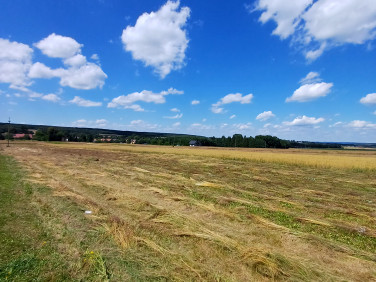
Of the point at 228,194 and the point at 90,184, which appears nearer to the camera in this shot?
the point at 228,194

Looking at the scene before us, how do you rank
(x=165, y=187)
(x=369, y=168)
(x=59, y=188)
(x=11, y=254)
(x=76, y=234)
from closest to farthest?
(x=11, y=254) < (x=76, y=234) < (x=59, y=188) < (x=165, y=187) < (x=369, y=168)

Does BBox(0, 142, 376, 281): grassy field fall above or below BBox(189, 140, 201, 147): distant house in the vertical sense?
below

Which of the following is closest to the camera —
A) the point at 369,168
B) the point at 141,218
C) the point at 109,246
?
the point at 109,246

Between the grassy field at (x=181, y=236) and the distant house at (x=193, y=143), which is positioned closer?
the grassy field at (x=181, y=236)

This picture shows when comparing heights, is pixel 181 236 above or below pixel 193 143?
below

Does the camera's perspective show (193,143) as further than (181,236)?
Yes

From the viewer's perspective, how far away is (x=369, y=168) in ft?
75.0

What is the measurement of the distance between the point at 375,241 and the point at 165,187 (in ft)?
28.7

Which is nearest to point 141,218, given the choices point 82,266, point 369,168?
point 82,266

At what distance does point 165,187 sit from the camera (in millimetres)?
11867

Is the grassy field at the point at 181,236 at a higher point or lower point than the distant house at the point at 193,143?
lower

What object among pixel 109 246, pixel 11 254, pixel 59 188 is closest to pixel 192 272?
pixel 109 246

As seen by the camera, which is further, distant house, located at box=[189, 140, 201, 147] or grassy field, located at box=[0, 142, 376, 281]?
distant house, located at box=[189, 140, 201, 147]

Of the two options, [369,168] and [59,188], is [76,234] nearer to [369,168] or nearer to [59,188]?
[59,188]
